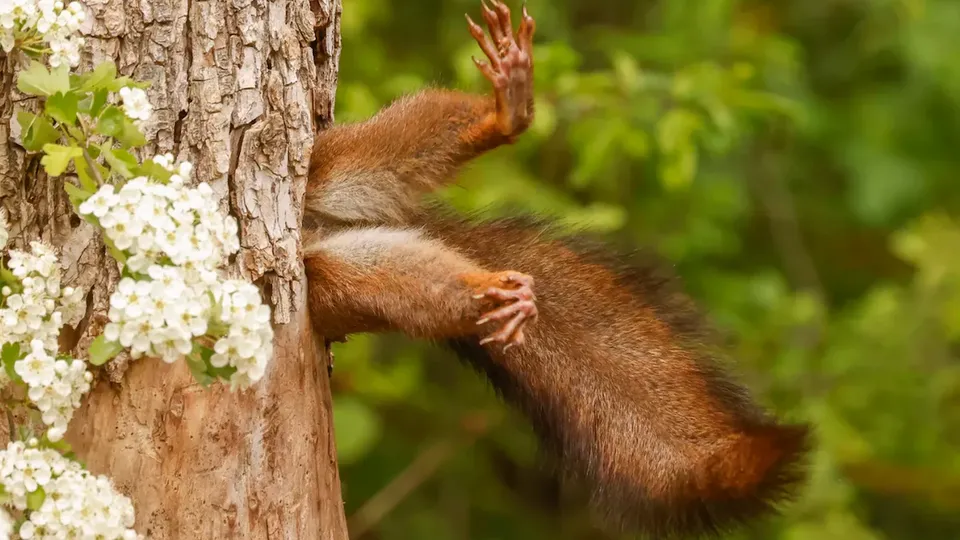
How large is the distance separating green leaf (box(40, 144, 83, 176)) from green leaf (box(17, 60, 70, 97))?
92mm

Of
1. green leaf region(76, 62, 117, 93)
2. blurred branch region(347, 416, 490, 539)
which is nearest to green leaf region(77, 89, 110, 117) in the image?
green leaf region(76, 62, 117, 93)

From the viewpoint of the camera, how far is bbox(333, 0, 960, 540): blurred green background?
3893mm

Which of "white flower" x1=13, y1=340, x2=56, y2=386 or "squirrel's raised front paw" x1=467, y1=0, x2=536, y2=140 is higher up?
"squirrel's raised front paw" x1=467, y1=0, x2=536, y2=140

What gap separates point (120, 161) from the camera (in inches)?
68.8

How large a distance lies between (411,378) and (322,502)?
199 centimetres

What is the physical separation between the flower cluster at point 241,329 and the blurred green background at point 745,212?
77.7 inches

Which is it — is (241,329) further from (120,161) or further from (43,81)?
(43,81)

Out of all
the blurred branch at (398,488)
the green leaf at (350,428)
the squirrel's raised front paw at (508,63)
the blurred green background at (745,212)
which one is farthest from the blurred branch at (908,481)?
the squirrel's raised front paw at (508,63)

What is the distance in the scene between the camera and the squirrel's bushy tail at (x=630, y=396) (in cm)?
221

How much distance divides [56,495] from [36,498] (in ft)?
0.09

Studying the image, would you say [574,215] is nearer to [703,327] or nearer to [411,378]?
[411,378]

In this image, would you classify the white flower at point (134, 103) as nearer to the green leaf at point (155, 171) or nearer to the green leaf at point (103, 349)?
the green leaf at point (155, 171)

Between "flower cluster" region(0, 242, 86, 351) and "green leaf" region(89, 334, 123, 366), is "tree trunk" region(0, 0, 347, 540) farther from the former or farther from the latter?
"green leaf" region(89, 334, 123, 366)

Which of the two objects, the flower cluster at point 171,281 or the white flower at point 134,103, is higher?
the white flower at point 134,103
